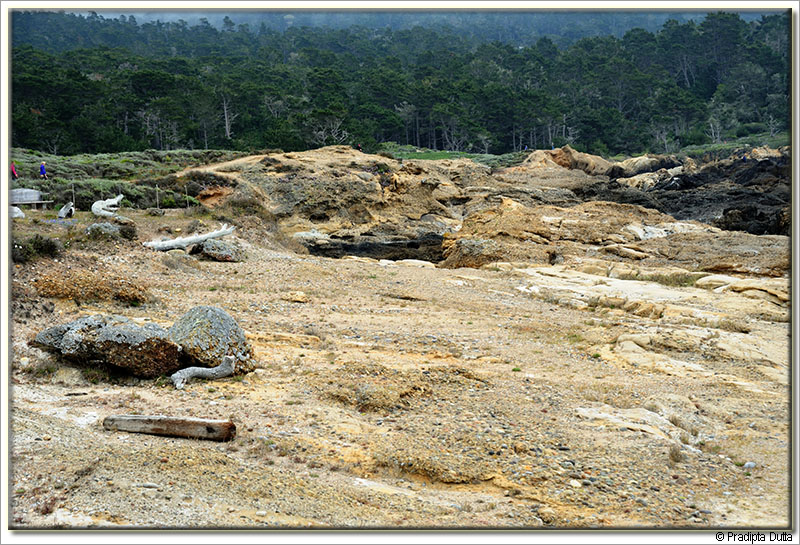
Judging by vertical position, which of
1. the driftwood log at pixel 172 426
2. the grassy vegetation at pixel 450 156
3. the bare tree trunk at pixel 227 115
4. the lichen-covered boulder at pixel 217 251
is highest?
the bare tree trunk at pixel 227 115

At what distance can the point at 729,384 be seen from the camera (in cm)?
962

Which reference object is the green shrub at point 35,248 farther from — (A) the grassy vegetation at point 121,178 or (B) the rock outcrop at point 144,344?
(A) the grassy vegetation at point 121,178

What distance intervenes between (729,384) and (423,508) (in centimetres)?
657

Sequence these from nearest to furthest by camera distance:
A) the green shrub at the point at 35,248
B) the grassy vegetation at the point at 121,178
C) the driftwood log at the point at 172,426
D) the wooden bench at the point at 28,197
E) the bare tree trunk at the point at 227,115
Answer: the driftwood log at the point at 172,426
the green shrub at the point at 35,248
the wooden bench at the point at 28,197
the grassy vegetation at the point at 121,178
the bare tree trunk at the point at 227,115

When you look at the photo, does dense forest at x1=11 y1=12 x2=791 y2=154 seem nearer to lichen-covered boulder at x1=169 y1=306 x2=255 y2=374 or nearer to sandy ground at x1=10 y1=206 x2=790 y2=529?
sandy ground at x1=10 y1=206 x2=790 y2=529

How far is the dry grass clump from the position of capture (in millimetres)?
10945

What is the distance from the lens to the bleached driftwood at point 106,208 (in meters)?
19.2

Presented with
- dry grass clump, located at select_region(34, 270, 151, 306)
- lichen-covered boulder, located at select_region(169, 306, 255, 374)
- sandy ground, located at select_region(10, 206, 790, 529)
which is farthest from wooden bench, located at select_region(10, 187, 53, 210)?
lichen-covered boulder, located at select_region(169, 306, 255, 374)

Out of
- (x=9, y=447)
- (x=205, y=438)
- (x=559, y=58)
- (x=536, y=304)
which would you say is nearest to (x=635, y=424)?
(x=205, y=438)

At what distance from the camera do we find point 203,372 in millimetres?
8406

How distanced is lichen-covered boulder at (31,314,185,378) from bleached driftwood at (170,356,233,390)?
241 millimetres

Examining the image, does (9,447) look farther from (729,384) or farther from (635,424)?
(729,384)

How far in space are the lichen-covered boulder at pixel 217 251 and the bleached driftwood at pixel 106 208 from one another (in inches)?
128

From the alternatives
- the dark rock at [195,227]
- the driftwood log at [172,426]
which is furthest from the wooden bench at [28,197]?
the driftwood log at [172,426]
